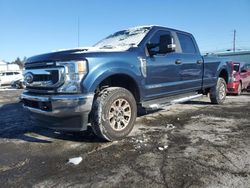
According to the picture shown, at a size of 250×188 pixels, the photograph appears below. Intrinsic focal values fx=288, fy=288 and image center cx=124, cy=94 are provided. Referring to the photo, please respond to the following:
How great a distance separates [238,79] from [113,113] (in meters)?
8.31

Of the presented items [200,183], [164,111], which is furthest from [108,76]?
[164,111]

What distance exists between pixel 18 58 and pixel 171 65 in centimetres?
9416

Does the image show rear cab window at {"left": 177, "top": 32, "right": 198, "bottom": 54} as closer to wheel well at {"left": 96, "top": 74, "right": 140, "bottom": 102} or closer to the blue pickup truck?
the blue pickup truck

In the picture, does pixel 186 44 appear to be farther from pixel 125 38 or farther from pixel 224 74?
pixel 224 74

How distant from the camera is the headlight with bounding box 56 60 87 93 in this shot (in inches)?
168

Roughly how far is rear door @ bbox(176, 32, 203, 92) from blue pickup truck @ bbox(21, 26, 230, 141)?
0.05m

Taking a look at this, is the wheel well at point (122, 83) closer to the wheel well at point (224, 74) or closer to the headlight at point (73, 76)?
the headlight at point (73, 76)

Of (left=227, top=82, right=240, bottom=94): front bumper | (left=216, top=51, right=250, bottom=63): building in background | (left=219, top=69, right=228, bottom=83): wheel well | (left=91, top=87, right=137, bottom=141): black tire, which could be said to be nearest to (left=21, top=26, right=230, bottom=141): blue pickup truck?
(left=91, top=87, right=137, bottom=141): black tire

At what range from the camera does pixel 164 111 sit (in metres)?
7.50

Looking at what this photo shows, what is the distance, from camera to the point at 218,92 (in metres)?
8.46

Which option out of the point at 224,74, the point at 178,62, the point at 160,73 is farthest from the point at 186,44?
the point at 224,74

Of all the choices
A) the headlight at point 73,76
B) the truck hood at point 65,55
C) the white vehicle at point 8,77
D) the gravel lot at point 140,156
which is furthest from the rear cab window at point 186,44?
the white vehicle at point 8,77

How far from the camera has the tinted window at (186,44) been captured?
684 centimetres

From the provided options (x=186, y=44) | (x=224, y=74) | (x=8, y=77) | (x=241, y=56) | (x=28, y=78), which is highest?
(x=241, y=56)
